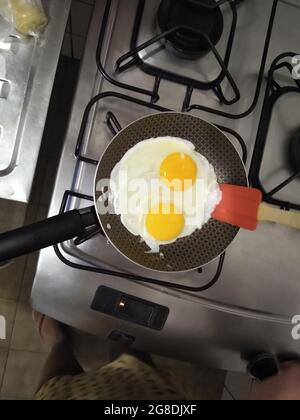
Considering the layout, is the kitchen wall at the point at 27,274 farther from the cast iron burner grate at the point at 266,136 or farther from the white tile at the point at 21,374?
the cast iron burner grate at the point at 266,136

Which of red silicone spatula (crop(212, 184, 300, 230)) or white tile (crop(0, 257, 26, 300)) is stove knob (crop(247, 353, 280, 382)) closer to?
red silicone spatula (crop(212, 184, 300, 230))

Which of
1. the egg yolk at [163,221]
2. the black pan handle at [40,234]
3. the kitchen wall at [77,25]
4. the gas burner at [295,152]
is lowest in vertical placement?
the black pan handle at [40,234]

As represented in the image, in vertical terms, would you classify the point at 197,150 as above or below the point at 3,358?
above

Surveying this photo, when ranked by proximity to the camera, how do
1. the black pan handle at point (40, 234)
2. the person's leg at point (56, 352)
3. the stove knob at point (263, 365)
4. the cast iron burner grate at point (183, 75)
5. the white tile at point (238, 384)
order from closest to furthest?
the black pan handle at point (40, 234) → the cast iron burner grate at point (183, 75) → the stove knob at point (263, 365) → the person's leg at point (56, 352) → the white tile at point (238, 384)

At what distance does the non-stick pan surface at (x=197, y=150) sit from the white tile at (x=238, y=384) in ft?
2.25

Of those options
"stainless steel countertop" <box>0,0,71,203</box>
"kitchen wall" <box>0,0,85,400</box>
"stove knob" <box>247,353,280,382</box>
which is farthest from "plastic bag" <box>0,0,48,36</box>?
"stove knob" <box>247,353,280,382</box>

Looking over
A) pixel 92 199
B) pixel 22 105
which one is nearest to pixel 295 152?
pixel 92 199

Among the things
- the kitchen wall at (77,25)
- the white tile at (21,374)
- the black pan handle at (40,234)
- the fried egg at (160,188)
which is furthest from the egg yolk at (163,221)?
the white tile at (21,374)

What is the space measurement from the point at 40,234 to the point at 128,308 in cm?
23

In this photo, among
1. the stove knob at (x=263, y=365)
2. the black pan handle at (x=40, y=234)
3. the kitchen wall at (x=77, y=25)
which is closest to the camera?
the black pan handle at (x=40, y=234)

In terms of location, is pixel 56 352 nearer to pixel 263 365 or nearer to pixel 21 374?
pixel 21 374

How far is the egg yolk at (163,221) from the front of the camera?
1.96ft

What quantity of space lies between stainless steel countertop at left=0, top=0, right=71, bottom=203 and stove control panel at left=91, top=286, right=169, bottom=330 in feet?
0.67

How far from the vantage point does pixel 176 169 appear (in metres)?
0.60
